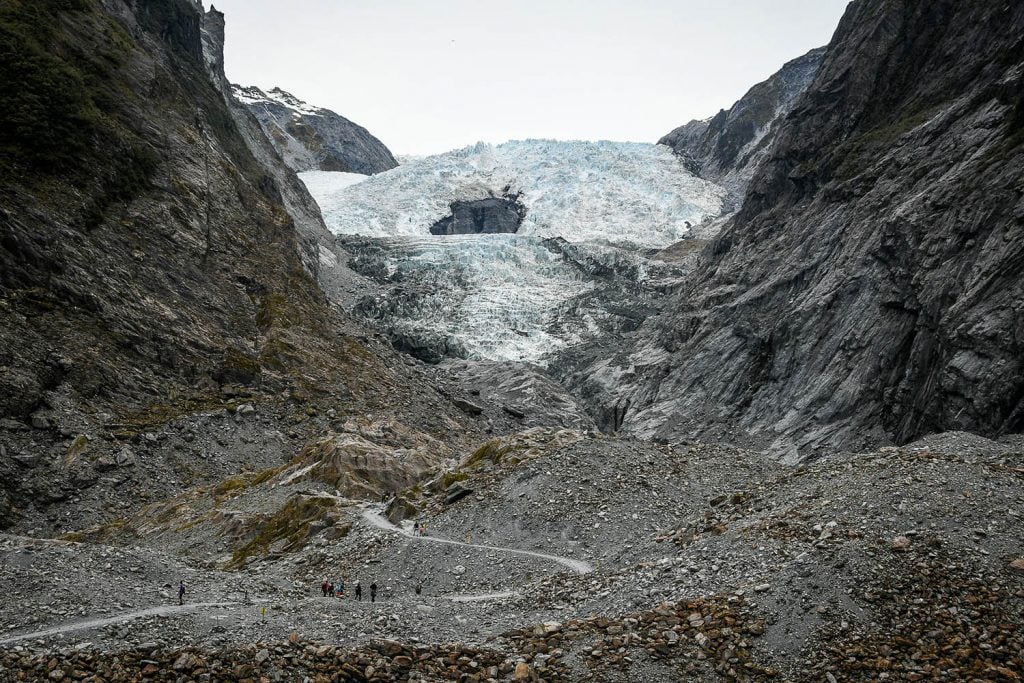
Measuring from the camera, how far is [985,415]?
100ft

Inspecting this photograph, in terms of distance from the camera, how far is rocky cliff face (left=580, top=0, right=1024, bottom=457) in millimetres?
33844

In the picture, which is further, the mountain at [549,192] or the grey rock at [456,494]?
the mountain at [549,192]

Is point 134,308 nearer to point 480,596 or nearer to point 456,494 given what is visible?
point 456,494

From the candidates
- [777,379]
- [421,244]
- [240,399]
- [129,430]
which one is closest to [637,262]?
[421,244]

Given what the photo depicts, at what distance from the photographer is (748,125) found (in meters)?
179

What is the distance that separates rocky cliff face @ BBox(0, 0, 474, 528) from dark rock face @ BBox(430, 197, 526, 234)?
85.7m

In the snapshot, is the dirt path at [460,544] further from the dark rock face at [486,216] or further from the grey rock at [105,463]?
the dark rock face at [486,216]

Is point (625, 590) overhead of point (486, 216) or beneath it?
beneath

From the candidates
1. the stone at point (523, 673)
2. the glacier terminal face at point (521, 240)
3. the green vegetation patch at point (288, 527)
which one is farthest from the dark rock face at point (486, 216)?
the stone at point (523, 673)

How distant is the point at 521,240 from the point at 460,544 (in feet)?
312

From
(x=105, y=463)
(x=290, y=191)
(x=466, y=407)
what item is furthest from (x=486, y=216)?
(x=105, y=463)

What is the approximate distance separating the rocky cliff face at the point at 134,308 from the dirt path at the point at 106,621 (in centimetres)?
1621

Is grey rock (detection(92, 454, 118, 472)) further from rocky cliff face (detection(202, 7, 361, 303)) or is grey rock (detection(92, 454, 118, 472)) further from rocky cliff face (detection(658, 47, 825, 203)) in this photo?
rocky cliff face (detection(658, 47, 825, 203))

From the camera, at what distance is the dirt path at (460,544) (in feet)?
64.0
